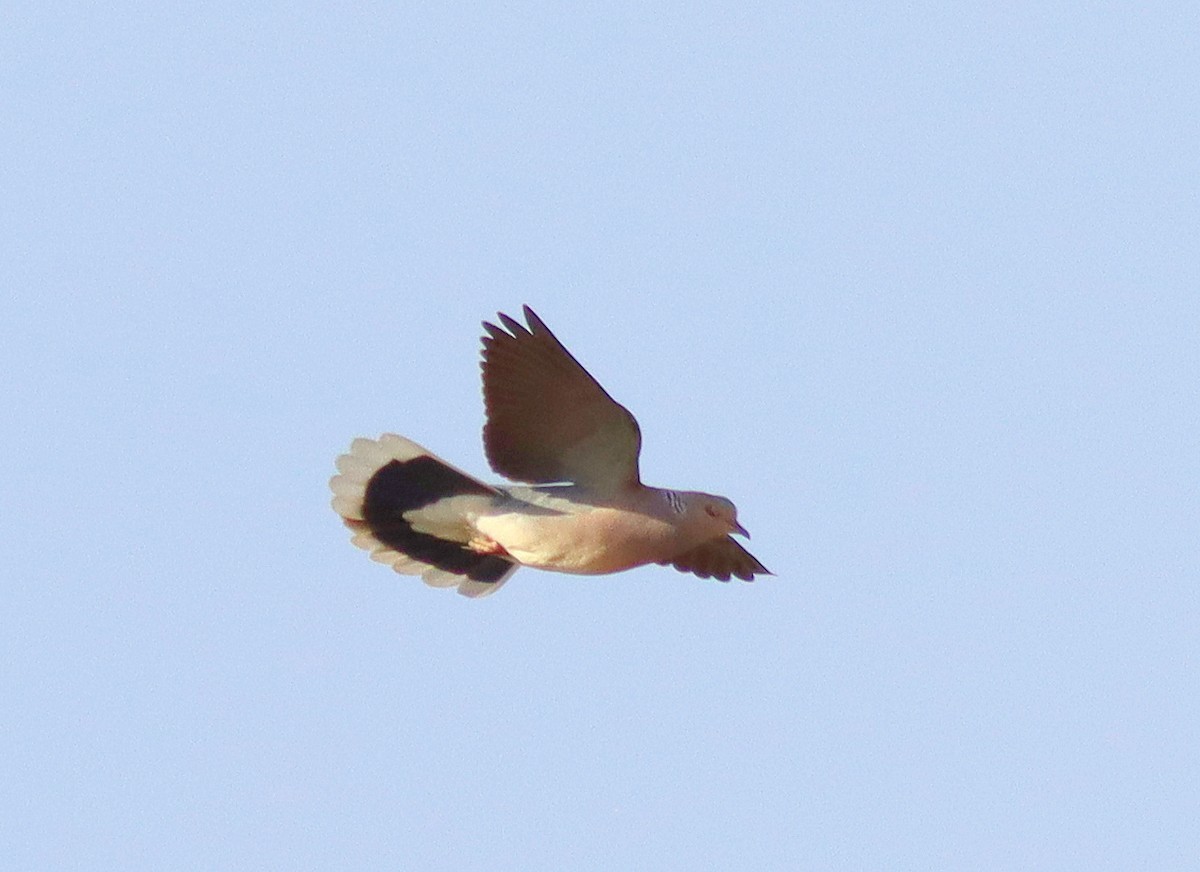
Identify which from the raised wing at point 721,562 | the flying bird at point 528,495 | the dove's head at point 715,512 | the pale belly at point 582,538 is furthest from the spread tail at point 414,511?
the raised wing at point 721,562

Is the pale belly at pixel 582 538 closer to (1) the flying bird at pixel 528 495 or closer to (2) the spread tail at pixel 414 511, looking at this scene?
(1) the flying bird at pixel 528 495

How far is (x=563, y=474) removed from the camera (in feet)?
34.3

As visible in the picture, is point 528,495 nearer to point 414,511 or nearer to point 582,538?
point 582,538

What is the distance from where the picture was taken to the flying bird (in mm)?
10023

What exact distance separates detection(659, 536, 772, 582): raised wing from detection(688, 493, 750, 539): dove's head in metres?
0.87

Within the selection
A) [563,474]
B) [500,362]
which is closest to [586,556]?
[563,474]

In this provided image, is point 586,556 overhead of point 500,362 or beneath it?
beneath

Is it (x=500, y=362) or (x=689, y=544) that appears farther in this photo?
(x=689, y=544)

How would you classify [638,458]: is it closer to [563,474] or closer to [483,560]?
[563,474]

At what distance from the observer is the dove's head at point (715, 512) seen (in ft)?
35.1

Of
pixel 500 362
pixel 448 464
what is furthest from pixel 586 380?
pixel 448 464

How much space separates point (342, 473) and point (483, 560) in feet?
3.30

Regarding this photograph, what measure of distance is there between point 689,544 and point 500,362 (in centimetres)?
159

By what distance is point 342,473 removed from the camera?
35.3 feet
